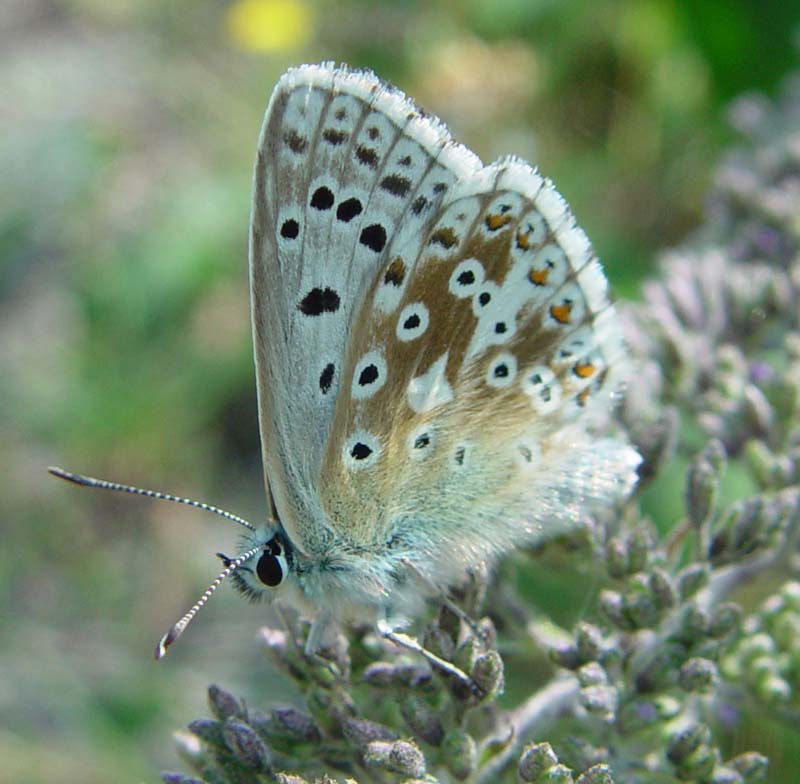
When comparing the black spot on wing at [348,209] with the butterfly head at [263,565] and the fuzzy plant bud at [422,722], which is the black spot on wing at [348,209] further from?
the fuzzy plant bud at [422,722]

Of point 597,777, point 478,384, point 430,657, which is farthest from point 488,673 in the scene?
point 478,384

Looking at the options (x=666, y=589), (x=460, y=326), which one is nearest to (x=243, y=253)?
(x=460, y=326)

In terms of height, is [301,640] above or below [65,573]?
below

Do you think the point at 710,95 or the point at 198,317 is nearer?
the point at 710,95

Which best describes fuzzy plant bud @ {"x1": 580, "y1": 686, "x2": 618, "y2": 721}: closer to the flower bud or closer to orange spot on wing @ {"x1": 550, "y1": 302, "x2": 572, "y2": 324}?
the flower bud

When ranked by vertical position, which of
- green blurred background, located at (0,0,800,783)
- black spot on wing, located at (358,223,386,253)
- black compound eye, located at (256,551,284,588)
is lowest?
black compound eye, located at (256,551,284,588)

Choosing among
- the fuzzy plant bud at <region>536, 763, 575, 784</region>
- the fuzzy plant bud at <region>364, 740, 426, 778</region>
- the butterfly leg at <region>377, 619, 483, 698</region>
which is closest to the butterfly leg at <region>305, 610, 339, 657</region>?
the butterfly leg at <region>377, 619, 483, 698</region>

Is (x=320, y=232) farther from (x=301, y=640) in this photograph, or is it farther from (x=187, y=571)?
(x=187, y=571)
